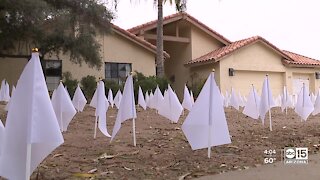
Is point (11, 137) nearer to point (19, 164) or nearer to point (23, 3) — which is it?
point (19, 164)

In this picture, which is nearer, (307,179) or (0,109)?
(307,179)

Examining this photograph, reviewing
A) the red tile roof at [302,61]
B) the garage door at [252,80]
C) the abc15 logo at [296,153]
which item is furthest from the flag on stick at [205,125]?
the red tile roof at [302,61]

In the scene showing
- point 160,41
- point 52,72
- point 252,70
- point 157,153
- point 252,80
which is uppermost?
point 160,41

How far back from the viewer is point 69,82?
717 inches

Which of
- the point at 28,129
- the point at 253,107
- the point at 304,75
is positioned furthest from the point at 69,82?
the point at 304,75

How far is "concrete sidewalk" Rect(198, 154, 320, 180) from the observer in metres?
5.05

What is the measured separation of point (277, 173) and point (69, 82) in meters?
14.2

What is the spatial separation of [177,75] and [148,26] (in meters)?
3.92

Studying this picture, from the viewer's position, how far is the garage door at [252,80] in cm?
2338

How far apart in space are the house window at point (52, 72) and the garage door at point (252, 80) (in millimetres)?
9784

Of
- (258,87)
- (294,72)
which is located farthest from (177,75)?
(294,72)

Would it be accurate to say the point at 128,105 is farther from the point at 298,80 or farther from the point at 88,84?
the point at 298,80

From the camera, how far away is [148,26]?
22.9 metres

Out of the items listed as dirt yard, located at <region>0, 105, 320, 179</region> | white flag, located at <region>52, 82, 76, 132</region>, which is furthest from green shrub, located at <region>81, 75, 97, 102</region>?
white flag, located at <region>52, 82, 76, 132</region>
